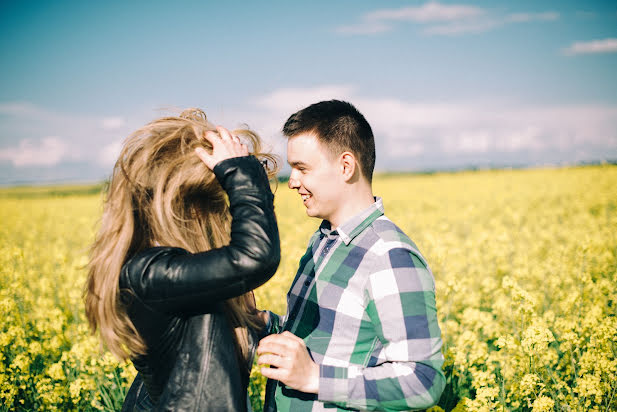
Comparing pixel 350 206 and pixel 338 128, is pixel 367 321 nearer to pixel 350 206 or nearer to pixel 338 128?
pixel 350 206

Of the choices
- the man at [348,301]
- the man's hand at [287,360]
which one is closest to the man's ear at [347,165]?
the man at [348,301]

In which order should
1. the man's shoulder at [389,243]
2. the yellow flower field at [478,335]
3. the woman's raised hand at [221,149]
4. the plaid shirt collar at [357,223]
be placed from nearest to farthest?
the woman's raised hand at [221,149], the man's shoulder at [389,243], the plaid shirt collar at [357,223], the yellow flower field at [478,335]

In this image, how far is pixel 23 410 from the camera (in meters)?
3.27

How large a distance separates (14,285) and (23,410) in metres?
1.17

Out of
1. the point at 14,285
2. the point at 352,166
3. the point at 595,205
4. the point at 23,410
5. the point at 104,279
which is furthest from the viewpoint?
the point at 595,205

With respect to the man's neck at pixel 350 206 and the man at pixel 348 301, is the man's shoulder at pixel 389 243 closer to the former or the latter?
the man at pixel 348 301

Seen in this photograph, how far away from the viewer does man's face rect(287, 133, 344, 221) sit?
155cm

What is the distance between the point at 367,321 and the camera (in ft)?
4.45

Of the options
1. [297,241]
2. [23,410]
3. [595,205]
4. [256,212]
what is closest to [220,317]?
[256,212]

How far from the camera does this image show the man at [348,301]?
1.20 meters

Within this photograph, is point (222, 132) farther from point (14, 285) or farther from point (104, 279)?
point (14, 285)

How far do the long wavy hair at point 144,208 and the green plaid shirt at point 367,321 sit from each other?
1.61ft

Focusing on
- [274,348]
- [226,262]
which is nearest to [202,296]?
[226,262]

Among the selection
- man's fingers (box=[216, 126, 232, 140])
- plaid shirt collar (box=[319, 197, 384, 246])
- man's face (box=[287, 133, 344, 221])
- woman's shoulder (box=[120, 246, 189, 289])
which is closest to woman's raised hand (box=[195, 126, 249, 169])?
man's fingers (box=[216, 126, 232, 140])
